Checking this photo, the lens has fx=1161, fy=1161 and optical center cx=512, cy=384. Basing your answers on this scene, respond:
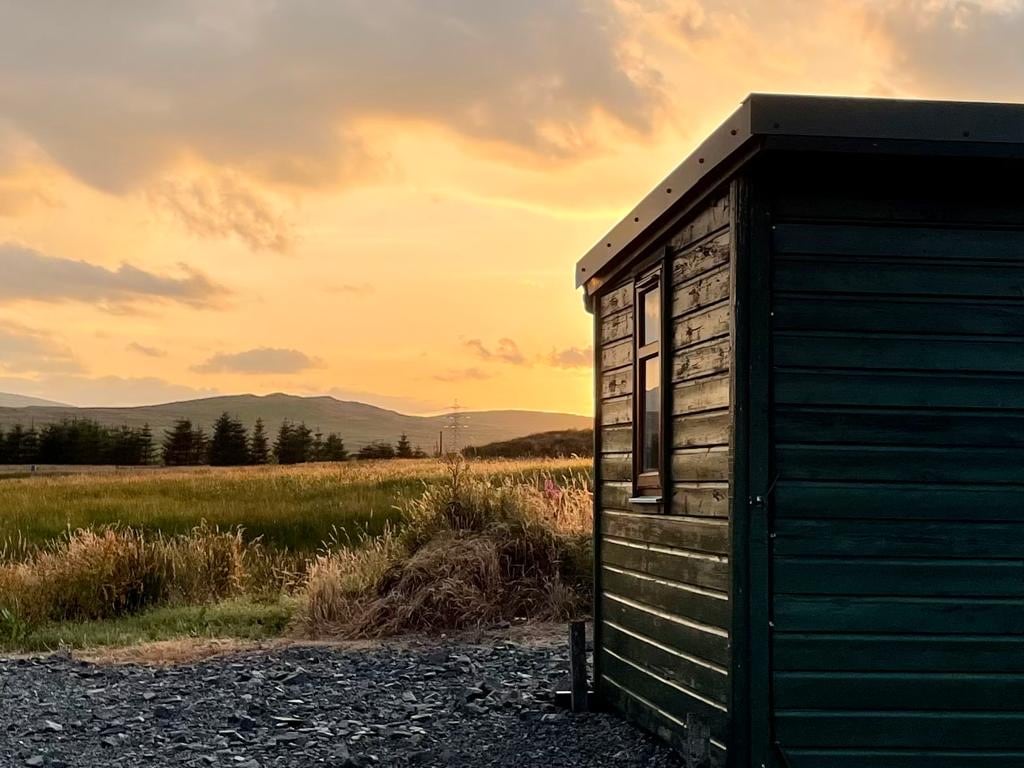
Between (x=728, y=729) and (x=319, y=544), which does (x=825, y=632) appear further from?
(x=319, y=544)

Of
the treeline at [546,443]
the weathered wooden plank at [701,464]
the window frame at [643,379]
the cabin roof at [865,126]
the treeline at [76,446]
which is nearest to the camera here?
the cabin roof at [865,126]

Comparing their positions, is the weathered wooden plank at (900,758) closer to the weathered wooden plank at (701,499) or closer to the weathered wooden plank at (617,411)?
the weathered wooden plank at (701,499)

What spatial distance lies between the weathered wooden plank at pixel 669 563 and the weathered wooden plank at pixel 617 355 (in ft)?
3.55

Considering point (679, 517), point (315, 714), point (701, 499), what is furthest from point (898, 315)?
point (315, 714)

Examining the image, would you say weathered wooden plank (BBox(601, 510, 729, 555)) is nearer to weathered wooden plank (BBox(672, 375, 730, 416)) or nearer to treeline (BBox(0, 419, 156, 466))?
weathered wooden plank (BBox(672, 375, 730, 416))

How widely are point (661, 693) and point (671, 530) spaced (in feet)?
3.17

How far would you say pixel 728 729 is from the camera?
207 inches

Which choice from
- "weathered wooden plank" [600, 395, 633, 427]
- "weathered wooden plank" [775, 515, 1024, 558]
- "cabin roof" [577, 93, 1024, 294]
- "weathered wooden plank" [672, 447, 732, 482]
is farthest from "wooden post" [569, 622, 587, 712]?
"cabin roof" [577, 93, 1024, 294]

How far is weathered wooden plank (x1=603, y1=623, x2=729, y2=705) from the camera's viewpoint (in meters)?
5.48

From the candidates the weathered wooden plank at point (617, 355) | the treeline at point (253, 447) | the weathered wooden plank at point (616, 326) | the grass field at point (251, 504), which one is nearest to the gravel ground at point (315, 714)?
the weathered wooden plank at point (617, 355)

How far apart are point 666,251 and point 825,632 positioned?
2.17 metres

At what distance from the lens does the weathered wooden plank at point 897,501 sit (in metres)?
5.17

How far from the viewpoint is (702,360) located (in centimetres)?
562

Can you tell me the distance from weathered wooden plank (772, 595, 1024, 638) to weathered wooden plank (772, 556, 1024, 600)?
0.03 metres
